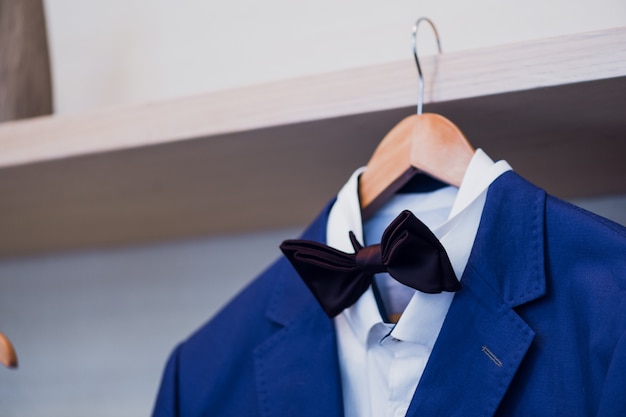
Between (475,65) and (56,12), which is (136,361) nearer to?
(56,12)

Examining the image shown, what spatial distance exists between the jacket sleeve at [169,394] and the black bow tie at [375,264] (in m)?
0.21

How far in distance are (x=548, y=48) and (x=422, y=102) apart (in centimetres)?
12

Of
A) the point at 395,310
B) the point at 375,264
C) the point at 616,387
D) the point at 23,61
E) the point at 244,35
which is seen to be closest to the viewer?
the point at 616,387

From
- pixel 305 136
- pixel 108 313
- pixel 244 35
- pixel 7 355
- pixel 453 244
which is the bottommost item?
pixel 108 313

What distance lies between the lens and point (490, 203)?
2.02 feet

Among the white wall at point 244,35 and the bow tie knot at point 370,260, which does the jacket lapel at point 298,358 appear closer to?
the bow tie knot at point 370,260

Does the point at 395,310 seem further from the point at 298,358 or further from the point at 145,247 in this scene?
the point at 145,247

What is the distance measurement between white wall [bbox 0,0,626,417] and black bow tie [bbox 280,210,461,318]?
0.41m

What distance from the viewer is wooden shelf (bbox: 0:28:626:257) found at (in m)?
0.60

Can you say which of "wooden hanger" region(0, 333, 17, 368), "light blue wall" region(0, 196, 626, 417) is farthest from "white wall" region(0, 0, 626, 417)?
"wooden hanger" region(0, 333, 17, 368)

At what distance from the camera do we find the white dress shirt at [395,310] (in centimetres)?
63

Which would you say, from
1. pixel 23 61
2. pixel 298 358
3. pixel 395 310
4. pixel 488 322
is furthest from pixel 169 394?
pixel 23 61

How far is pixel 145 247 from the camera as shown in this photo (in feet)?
3.83

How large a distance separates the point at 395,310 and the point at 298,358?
125 mm
